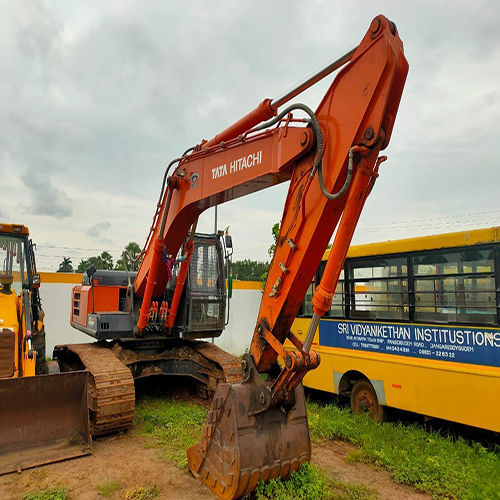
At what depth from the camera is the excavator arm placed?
3607 mm

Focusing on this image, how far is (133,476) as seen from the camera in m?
4.72

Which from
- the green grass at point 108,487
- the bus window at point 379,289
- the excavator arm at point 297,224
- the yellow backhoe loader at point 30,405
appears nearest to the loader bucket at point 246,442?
the excavator arm at point 297,224

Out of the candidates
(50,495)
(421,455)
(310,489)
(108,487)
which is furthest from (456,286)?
(50,495)

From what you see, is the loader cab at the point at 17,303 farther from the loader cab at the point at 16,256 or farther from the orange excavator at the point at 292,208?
the orange excavator at the point at 292,208

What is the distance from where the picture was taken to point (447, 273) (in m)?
5.86

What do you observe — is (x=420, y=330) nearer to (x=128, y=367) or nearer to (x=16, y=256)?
(x=128, y=367)

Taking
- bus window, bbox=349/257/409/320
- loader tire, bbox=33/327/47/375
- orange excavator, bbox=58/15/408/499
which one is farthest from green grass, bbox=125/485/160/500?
bus window, bbox=349/257/409/320

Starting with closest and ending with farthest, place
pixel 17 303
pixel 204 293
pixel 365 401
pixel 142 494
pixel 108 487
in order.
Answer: pixel 142 494, pixel 108 487, pixel 17 303, pixel 365 401, pixel 204 293

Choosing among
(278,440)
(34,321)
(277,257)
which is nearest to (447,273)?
(277,257)

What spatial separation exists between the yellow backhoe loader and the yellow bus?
373 centimetres

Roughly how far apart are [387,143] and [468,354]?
310 cm

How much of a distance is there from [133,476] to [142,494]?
1.74 ft

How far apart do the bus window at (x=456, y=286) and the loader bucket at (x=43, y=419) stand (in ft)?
14.9

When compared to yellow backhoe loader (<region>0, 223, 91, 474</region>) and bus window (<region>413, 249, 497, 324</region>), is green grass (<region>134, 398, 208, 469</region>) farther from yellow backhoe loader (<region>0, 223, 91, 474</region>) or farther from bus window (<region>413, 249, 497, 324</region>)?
bus window (<region>413, 249, 497, 324</region>)
